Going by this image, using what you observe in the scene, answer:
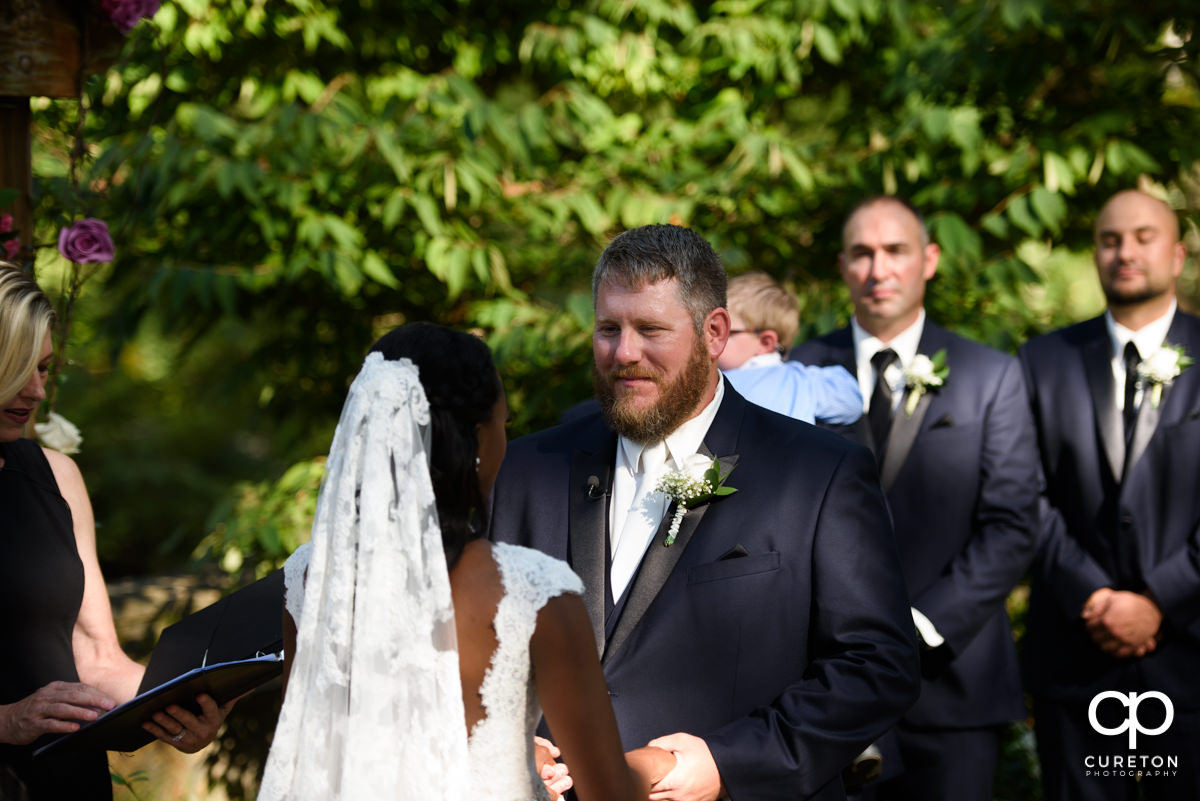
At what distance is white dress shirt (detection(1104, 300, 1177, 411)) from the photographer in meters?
4.16

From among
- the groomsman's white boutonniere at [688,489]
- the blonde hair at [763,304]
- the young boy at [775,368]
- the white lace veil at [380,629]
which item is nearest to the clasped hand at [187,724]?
the white lace veil at [380,629]

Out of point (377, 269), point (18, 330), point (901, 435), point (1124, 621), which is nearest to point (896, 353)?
point (901, 435)

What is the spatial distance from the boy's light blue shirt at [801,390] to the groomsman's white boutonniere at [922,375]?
0.99 ft

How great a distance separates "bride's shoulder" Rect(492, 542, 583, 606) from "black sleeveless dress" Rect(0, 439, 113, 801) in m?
1.44

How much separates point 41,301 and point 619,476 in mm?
1478

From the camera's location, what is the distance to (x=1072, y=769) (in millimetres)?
3998

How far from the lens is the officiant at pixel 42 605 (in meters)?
2.58

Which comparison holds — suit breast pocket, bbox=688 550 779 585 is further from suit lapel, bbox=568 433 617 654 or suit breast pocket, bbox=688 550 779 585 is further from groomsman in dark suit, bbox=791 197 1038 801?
Result: groomsman in dark suit, bbox=791 197 1038 801

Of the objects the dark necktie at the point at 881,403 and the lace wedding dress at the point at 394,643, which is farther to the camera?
the dark necktie at the point at 881,403

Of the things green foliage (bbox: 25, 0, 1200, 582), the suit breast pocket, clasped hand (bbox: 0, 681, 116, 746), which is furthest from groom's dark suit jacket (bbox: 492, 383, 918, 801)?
green foliage (bbox: 25, 0, 1200, 582)

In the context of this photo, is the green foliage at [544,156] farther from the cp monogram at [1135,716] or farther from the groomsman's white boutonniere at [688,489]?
the groomsman's white boutonniere at [688,489]

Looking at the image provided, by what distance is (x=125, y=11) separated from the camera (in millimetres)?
3383

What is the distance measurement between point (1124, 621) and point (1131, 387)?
2.81 ft

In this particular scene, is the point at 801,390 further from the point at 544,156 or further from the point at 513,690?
the point at 544,156
